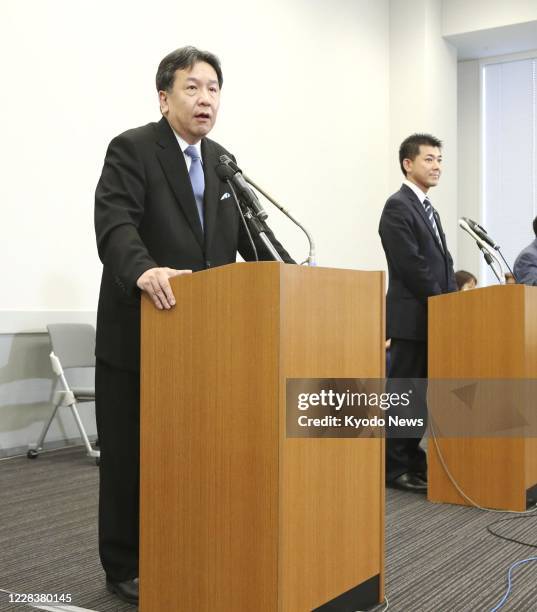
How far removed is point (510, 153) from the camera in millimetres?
8773

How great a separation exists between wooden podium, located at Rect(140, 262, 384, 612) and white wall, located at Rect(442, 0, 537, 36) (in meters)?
7.01

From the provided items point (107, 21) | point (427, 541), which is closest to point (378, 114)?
point (107, 21)

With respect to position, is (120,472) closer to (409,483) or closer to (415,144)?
(409,483)

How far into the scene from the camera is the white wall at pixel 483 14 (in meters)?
7.93

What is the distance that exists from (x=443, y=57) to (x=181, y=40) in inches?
149

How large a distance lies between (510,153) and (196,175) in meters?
7.36

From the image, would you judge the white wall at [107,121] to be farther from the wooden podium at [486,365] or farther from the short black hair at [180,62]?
the short black hair at [180,62]

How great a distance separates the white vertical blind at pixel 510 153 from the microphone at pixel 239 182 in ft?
23.7

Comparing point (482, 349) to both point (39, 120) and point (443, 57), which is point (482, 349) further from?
point (443, 57)

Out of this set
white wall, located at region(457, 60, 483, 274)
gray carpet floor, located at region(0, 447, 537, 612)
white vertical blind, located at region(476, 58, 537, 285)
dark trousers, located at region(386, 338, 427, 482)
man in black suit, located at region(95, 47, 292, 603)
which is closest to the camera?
man in black suit, located at region(95, 47, 292, 603)

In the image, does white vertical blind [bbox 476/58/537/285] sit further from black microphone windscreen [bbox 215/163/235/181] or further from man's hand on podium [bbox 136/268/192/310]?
man's hand on podium [bbox 136/268/192/310]

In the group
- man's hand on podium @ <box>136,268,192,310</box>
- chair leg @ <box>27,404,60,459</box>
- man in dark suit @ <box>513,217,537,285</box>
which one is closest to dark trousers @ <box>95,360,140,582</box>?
man's hand on podium @ <box>136,268,192,310</box>

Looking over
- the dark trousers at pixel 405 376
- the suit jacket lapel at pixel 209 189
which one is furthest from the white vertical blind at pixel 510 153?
the suit jacket lapel at pixel 209 189

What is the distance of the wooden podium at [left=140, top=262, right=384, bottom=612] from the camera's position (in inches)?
64.7
